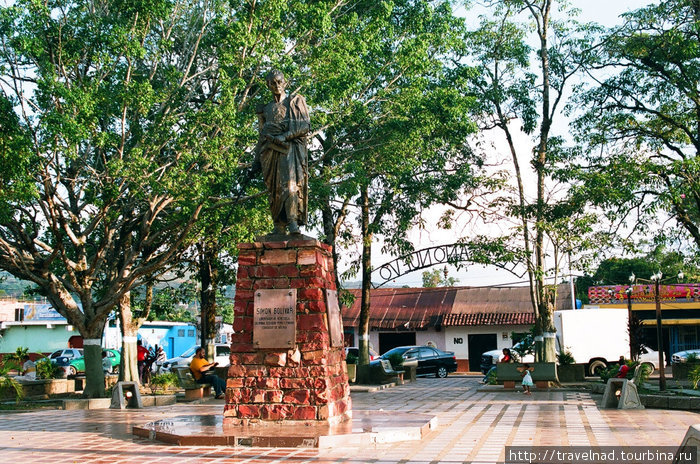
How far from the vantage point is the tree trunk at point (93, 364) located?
1722 cm

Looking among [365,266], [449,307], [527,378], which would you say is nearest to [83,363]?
[365,266]

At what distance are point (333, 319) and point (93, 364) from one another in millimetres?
8992

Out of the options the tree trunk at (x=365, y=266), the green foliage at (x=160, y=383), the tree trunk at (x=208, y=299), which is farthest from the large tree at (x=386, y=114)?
the green foliage at (x=160, y=383)

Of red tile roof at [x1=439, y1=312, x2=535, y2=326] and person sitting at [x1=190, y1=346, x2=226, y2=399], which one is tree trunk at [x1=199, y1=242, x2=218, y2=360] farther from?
red tile roof at [x1=439, y1=312, x2=535, y2=326]

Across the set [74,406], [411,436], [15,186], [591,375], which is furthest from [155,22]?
[591,375]

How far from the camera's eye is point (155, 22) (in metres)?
17.2

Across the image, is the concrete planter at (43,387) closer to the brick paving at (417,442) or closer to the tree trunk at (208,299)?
the tree trunk at (208,299)

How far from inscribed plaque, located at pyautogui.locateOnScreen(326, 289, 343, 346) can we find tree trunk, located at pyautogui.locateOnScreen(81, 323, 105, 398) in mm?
8378

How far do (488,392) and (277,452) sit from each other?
1325 centimetres

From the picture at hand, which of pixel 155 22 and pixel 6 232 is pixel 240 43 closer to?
pixel 155 22

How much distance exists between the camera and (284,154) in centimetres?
1081

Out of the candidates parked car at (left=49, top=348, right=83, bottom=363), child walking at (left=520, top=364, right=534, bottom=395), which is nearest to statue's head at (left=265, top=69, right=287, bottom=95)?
child walking at (left=520, top=364, right=534, bottom=395)

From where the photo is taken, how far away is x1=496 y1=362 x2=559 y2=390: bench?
21.2 m

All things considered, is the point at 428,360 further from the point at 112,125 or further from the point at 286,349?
the point at 286,349
